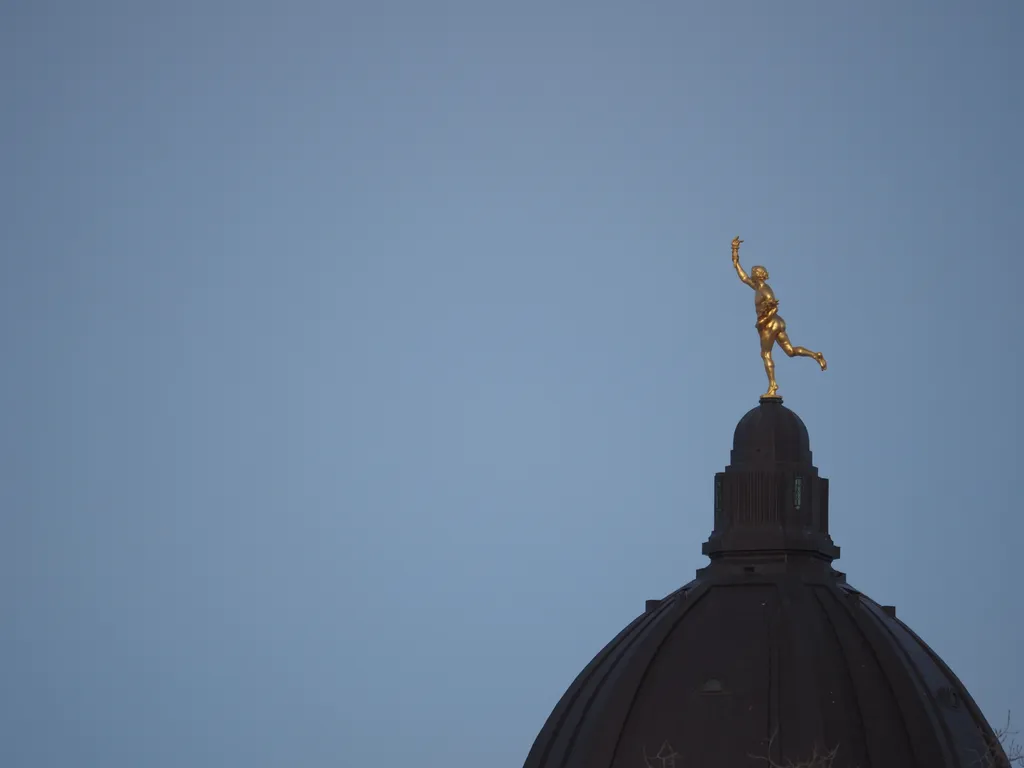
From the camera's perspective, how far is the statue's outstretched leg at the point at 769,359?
86.0m

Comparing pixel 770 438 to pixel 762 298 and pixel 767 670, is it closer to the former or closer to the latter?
pixel 762 298

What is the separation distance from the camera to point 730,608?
82312 mm

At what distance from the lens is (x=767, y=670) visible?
79562 mm

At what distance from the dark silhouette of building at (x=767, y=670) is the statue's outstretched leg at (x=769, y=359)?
92 cm

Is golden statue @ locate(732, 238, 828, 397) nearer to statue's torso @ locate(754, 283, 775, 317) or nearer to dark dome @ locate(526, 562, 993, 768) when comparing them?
statue's torso @ locate(754, 283, 775, 317)

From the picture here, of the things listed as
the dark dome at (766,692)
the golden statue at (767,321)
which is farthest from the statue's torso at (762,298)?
the dark dome at (766,692)

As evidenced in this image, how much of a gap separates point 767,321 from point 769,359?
1.28 metres

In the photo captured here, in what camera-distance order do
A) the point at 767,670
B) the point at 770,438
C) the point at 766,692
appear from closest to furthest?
the point at 766,692, the point at 767,670, the point at 770,438

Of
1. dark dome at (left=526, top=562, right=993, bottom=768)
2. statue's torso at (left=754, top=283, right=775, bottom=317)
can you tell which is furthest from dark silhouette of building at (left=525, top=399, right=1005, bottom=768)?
statue's torso at (left=754, top=283, right=775, bottom=317)

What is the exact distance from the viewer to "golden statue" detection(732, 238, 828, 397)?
85.8 m

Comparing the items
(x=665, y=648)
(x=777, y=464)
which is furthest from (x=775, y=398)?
(x=665, y=648)

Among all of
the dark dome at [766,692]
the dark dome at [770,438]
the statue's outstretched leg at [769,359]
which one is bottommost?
the dark dome at [766,692]

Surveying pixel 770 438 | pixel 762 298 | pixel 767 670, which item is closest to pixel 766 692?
pixel 767 670

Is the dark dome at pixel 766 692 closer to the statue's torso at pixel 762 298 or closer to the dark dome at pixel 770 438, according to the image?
the dark dome at pixel 770 438
